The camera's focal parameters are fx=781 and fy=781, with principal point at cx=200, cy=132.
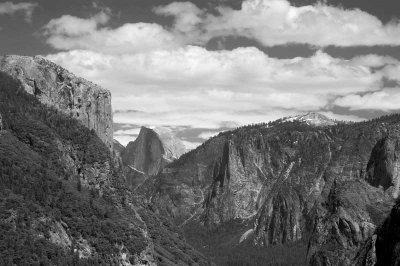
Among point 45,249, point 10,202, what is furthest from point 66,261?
point 10,202

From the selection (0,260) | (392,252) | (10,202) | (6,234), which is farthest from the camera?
(10,202)

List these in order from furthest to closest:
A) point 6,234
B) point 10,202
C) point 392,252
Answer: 1. point 10,202
2. point 6,234
3. point 392,252

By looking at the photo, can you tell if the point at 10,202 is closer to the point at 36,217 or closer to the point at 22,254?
the point at 36,217

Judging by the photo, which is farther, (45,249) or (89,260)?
(89,260)

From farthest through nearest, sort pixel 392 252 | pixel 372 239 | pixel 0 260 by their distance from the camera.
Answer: pixel 0 260 → pixel 372 239 → pixel 392 252

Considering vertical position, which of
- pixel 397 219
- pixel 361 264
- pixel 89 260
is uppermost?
pixel 397 219

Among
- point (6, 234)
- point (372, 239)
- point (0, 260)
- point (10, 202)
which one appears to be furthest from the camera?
point (10, 202)

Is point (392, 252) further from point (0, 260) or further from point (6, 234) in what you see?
point (6, 234)

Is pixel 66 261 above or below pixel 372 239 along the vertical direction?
below

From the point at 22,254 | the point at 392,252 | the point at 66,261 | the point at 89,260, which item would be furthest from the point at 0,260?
the point at 392,252
